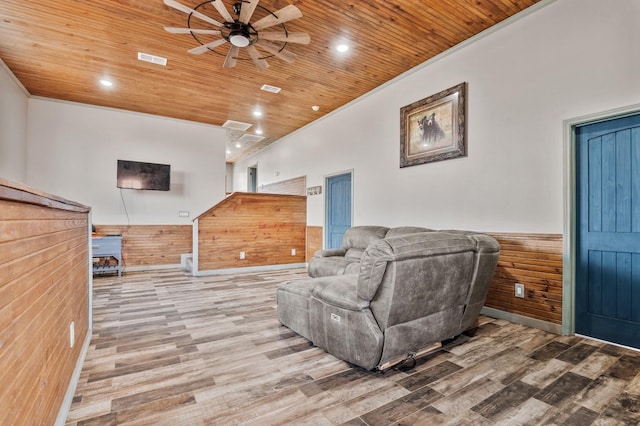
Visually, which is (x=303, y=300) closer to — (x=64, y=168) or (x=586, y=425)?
(x=586, y=425)

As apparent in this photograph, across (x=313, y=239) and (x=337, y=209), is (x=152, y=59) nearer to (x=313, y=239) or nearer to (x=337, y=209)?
(x=337, y=209)

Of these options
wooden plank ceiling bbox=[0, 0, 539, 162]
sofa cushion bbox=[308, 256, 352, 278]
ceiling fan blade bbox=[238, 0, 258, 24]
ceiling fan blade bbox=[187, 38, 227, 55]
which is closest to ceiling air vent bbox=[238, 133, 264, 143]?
wooden plank ceiling bbox=[0, 0, 539, 162]

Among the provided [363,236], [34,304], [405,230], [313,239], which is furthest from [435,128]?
[34,304]

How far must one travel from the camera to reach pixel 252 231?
6.30m

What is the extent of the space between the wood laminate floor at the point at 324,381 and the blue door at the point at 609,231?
28 cm

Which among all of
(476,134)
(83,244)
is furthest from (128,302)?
(476,134)

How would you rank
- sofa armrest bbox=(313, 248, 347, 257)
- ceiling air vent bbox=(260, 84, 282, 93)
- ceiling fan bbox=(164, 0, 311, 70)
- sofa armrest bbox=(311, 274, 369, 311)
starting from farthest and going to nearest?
ceiling air vent bbox=(260, 84, 282, 93)
sofa armrest bbox=(313, 248, 347, 257)
ceiling fan bbox=(164, 0, 311, 70)
sofa armrest bbox=(311, 274, 369, 311)

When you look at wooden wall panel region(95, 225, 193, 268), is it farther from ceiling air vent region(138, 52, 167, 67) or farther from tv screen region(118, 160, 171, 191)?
ceiling air vent region(138, 52, 167, 67)

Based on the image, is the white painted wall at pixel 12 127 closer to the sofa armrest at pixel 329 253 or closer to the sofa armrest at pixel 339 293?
the sofa armrest at pixel 329 253

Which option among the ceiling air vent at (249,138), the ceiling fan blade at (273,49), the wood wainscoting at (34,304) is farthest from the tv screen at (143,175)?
the wood wainscoting at (34,304)

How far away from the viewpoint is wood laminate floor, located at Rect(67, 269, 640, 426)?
5.62 feet

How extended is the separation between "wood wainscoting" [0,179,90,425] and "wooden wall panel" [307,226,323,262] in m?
4.92

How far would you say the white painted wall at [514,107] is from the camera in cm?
275

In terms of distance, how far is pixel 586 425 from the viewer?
5.39 ft
